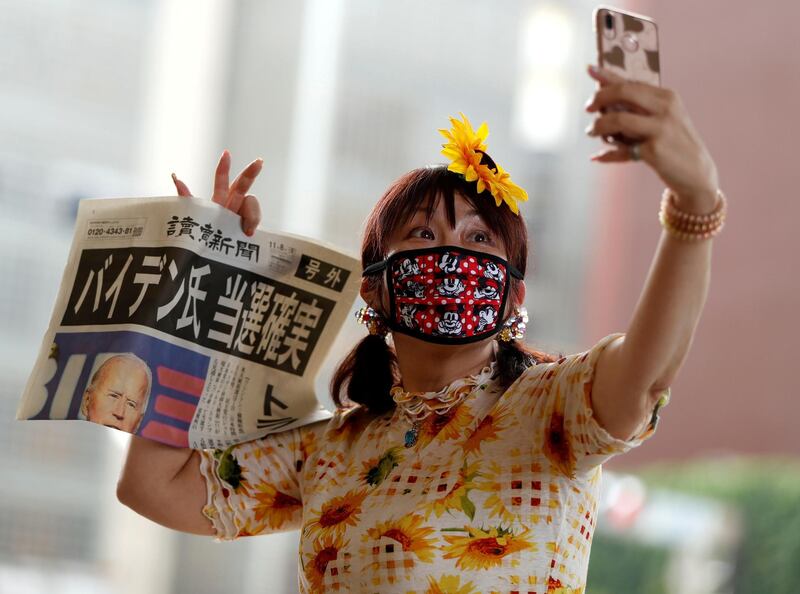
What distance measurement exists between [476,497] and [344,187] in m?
11.5

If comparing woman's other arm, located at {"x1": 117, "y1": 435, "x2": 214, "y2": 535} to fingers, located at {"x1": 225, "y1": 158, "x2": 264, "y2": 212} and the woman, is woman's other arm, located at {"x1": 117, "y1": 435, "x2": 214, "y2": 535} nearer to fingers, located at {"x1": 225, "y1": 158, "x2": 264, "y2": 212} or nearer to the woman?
the woman

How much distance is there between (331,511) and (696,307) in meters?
0.66

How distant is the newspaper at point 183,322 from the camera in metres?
1.89

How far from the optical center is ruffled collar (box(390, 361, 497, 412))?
175 cm

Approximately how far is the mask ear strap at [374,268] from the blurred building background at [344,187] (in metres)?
6.84

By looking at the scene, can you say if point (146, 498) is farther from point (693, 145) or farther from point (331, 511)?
point (693, 145)

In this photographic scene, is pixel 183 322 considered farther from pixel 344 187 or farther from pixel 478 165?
pixel 344 187

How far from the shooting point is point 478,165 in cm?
180

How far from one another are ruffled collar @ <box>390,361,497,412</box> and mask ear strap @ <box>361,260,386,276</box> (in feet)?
0.65

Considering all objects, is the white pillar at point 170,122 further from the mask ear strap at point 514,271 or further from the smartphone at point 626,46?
the smartphone at point 626,46

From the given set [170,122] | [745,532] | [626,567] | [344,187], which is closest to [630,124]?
[745,532]

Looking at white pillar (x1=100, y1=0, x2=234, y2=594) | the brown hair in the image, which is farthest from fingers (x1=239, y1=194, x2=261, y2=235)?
white pillar (x1=100, y1=0, x2=234, y2=594)

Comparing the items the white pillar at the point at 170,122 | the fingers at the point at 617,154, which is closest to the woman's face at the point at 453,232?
the fingers at the point at 617,154

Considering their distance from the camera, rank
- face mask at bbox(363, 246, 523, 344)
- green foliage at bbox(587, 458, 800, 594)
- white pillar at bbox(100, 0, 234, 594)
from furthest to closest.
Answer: white pillar at bbox(100, 0, 234, 594) → green foliage at bbox(587, 458, 800, 594) → face mask at bbox(363, 246, 523, 344)
